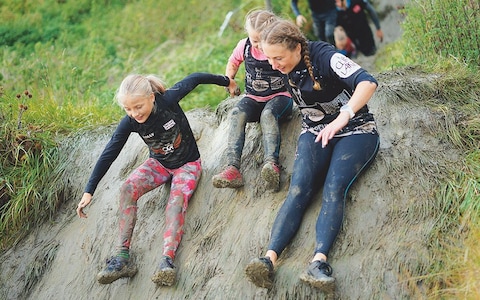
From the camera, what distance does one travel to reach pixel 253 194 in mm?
5160

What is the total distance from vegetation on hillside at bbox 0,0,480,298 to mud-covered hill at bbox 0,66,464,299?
6.6 inches

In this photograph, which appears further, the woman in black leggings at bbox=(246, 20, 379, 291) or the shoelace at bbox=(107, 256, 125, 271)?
the shoelace at bbox=(107, 256, 125, 271)

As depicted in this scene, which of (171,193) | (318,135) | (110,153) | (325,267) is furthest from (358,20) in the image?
(325,267)

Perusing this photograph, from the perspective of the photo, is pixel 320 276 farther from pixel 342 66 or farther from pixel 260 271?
pixel 342 66

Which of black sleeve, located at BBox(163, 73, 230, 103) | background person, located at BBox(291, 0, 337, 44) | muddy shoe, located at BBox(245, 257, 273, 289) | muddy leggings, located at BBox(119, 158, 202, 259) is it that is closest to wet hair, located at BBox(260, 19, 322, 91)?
black sleeve, located at BBox(163, 73, 230, 103)

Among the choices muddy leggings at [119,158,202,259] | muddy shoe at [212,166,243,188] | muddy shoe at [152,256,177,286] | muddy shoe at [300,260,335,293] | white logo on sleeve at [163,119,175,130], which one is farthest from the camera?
white logo on sleeve at [163,119,175,130]

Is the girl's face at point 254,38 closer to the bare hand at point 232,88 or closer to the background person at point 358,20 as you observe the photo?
the bare hand at point 232,88

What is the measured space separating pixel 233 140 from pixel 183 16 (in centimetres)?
838

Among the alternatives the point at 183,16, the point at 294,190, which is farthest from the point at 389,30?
the point at 294,190

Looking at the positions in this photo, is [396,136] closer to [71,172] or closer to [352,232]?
[352,232]

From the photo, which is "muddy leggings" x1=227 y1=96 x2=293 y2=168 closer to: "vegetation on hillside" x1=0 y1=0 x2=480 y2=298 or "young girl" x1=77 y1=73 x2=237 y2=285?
"young girl" x1=77 y1=73 x2=237 y2=285

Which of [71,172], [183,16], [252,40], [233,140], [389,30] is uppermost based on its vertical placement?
[252,40]

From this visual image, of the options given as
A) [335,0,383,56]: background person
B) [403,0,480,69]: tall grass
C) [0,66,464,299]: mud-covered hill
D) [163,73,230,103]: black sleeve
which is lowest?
[335,0,383,56]: background person

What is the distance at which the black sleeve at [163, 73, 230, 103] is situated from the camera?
17.5ft
